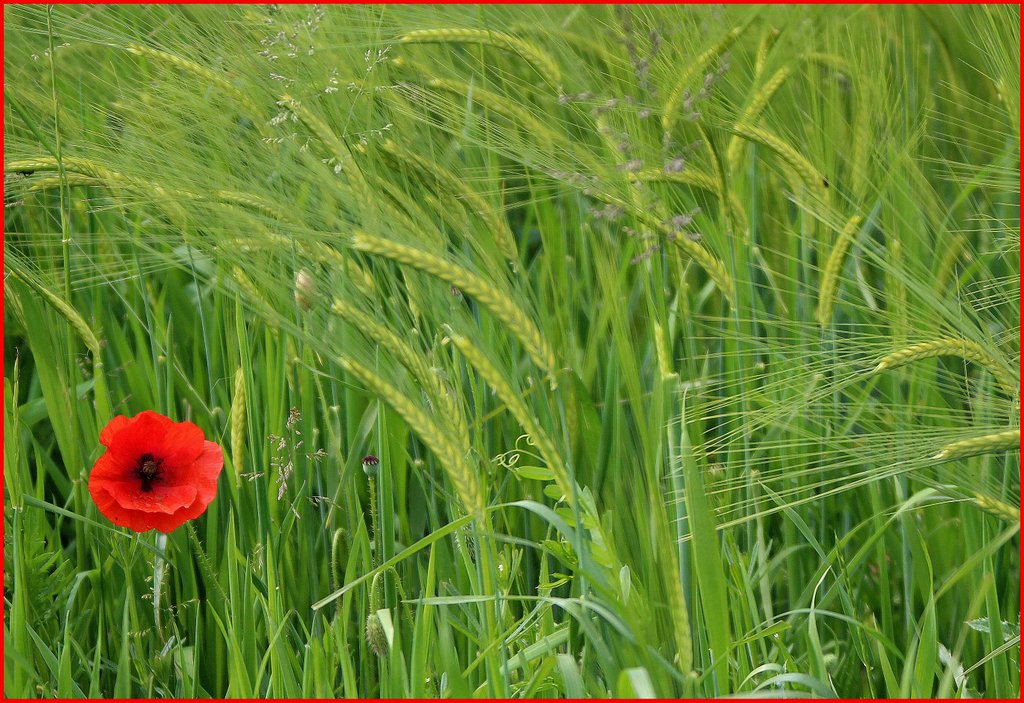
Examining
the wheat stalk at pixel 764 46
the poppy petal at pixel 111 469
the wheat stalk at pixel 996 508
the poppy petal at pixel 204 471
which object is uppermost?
the wheat stalk at pixel 764 46

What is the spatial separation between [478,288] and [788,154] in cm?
45

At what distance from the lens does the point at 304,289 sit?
76cm

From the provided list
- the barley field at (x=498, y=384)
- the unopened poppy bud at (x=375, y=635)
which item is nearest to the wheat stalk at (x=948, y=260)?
the barley field at (x=498, y=384)

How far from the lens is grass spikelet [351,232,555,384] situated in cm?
73

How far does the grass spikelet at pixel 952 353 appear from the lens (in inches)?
31.0

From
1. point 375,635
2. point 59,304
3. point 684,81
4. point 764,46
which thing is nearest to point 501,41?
point 684,81

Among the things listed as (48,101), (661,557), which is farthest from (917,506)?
(48,101)

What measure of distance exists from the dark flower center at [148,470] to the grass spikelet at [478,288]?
0.35m

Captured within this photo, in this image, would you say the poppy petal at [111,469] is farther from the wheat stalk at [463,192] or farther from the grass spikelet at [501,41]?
the grass spikelet at [501,41]

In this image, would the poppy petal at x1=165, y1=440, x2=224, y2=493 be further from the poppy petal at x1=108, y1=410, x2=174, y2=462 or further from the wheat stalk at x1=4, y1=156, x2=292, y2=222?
the wheat stalk at x1=4, y1=156, x2=292, y2=222

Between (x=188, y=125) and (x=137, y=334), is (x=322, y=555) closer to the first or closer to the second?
(x=137, y=334)

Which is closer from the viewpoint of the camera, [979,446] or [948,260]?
[979,446]

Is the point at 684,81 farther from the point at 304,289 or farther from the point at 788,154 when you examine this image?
the point at 304,289

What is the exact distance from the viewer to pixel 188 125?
98 cm
